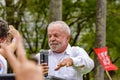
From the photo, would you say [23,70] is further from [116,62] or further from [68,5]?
[116,62]

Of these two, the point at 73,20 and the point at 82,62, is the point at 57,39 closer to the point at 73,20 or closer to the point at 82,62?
the point at 82,62

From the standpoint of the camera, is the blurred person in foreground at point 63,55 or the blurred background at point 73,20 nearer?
the blurred person in foreground at point 63,55

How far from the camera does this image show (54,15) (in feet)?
38.6

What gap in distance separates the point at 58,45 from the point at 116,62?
17.8 metres

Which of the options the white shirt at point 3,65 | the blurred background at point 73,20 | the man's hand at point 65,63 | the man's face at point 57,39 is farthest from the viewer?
the blurred background at point 73,20

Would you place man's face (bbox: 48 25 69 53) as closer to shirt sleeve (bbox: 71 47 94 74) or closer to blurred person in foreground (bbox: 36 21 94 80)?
blurred person in foreground (bbox: 36 21 94 80)

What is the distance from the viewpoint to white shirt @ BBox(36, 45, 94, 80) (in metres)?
3.10

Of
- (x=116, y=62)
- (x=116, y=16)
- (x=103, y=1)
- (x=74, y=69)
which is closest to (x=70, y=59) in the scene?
(x=74, y=69)

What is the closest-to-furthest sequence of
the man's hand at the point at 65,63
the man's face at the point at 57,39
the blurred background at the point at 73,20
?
1. the man's hand at the point at 65,63
2. the man's face at the point at 57,39
3. the blurred background at the point at 73,20

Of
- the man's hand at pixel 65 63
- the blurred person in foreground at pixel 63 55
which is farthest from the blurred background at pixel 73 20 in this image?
the man's hand at pixel 65 63

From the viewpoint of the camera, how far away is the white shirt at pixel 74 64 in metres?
3.10

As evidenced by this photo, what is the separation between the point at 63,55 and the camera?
332 centimetres

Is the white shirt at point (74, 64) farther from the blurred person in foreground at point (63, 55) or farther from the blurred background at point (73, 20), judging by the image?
the blurred background at point (73, 20)

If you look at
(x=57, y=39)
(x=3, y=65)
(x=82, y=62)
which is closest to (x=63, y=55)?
(x=57, y=39)
